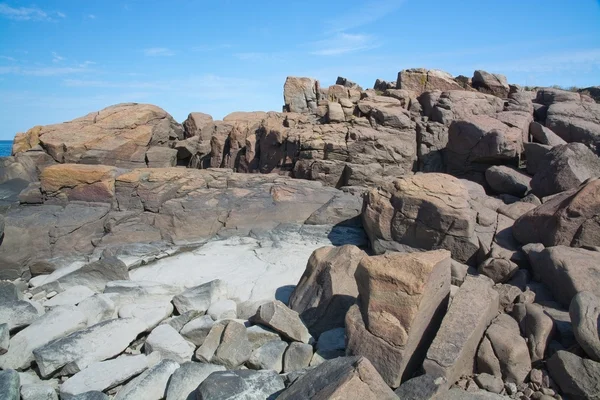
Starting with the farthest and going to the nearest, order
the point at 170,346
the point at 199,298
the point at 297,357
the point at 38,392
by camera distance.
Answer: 1. the point at 199,298
2. the point at 170,346
3. the point at 297,357
4. the point at 38,392

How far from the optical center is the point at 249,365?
17.3ft

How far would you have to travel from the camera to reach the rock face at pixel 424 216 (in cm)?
729

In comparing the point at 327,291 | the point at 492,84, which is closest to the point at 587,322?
the point at 327,291

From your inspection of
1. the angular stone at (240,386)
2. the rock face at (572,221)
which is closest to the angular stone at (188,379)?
the angular stone at (240,386)

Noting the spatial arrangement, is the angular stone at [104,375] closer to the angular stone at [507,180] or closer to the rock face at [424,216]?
the rock face at [424,216]

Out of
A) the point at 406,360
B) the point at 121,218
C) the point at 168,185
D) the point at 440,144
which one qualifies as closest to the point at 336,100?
the point at 440,144

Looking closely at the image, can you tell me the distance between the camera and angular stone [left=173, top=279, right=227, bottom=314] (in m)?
6.58

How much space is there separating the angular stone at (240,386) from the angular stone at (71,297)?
3.56 m

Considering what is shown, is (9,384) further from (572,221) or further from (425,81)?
(425,81)

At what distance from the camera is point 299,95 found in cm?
1560

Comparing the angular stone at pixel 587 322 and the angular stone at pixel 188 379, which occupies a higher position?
the angular stone at pixel 587 322

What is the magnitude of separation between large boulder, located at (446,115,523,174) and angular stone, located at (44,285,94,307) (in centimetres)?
910

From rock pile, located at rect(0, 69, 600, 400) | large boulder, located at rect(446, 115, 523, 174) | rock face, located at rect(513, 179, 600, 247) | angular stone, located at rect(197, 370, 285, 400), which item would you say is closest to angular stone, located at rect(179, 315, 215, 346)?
rock pile, located at rect(0, 69, 600, 400)

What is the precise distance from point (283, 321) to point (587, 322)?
11.2 feet
